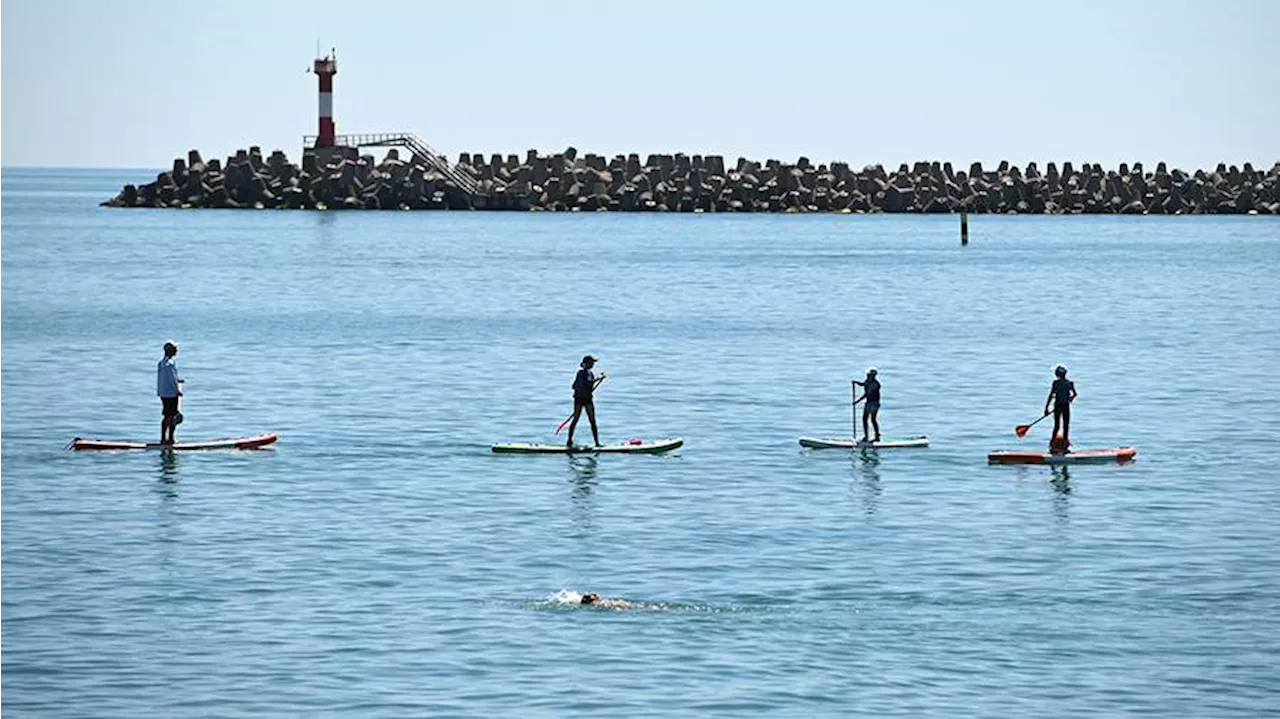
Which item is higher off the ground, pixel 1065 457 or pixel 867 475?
pixel 1065 457

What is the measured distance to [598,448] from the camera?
52.3 metres

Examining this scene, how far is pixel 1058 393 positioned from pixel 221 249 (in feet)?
420

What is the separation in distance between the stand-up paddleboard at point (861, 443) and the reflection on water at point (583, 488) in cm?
491

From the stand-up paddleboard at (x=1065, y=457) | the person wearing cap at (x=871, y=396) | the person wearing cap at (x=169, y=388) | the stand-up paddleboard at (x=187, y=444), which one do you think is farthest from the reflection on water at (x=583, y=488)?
the stand-up paddleboard at (x=1065, y=457)

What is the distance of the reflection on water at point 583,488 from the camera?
4350 centimetres

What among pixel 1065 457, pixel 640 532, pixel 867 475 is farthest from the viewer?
pixel 1065 457

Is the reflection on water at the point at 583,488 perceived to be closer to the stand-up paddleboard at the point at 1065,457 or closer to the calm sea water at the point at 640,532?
the calm sea water at the point at 640,532

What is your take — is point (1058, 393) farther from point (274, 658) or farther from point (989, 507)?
point (274, 658)

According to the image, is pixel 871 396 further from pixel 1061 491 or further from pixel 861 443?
pixel 1061 491

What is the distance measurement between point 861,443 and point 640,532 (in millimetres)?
12026

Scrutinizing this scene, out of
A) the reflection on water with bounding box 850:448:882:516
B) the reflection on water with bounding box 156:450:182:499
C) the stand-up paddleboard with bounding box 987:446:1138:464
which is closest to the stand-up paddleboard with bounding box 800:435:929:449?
the reflection on water with bounding box 850:448:882:516

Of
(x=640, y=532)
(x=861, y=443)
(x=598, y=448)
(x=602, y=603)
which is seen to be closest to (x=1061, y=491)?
(x=861, y=443)

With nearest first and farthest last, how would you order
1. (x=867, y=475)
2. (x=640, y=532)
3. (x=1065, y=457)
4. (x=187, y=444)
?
(x=640, y=532) → (x=867, y=475) → (x=1065, y=457) → (x=187, y=444)

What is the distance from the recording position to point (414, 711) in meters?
29.7
